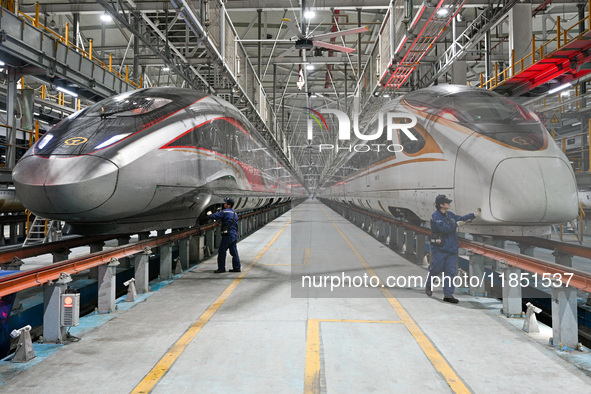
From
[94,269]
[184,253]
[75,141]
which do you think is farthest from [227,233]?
[75,141]

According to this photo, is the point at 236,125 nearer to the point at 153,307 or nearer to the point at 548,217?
the point at 153,307

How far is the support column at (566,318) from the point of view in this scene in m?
3.78

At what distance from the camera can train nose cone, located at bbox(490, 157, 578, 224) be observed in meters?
5.27

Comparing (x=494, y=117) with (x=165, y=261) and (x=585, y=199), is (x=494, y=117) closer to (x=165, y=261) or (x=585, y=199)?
(x=165, y=261)

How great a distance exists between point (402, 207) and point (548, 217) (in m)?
3.11

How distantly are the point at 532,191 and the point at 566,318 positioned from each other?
2.00 meters

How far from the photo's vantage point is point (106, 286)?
5.05 meters

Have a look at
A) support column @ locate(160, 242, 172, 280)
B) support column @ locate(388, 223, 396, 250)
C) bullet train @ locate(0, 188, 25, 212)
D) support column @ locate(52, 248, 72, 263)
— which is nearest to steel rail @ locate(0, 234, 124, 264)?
support column @ locate(52, 248, 72, 263)

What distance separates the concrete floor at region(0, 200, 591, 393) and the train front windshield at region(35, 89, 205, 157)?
2.29m

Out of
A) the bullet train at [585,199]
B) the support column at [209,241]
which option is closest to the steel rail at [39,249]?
the support column at [209,241]

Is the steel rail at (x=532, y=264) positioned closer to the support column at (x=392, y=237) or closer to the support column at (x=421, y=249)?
the support column at (x=421, y=249)

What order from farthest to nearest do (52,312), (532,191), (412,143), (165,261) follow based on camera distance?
1. (412,143)
2. (165,261)
3. (532,191)
4. (52,312)

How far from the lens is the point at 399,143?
8.20 metres

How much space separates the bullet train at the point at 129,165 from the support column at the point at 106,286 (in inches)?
31.2
